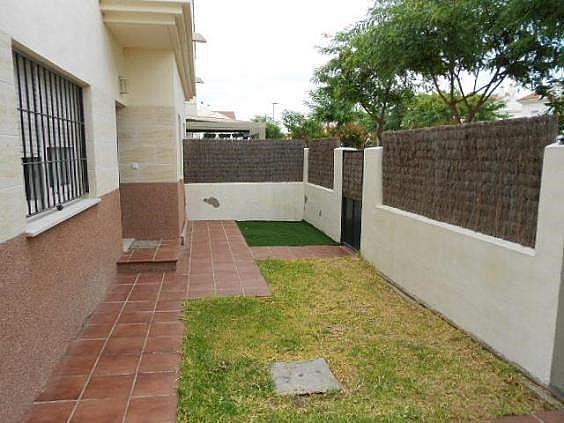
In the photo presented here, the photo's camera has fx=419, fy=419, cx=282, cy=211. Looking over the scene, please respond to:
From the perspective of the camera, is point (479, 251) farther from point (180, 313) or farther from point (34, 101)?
point (34, 101)

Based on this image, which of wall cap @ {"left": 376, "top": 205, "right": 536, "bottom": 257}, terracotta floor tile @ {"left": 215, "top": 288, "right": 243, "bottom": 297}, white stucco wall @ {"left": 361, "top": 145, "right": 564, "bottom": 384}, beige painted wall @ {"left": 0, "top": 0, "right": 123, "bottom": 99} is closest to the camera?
beige painted wall @ {"left": 0, "top": 0, "right": 123, "bottom": 99}

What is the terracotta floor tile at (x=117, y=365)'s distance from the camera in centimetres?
348

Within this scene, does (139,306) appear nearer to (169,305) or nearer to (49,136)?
(169,305)

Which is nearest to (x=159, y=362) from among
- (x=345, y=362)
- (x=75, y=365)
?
(x=75, y=365)

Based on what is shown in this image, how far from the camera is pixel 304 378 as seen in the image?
3.45 metres

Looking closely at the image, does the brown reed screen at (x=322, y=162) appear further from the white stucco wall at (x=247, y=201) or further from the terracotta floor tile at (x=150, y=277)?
the terracotta floor tile at (x=150, y=277)

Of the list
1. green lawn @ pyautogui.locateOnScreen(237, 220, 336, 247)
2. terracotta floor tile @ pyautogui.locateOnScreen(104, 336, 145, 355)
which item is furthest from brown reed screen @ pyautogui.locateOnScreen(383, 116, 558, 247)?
terracotta floor tile @ pyautogui.locateOnScreen(104, 336, 145, 355)

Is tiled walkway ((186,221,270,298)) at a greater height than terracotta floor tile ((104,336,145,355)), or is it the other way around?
terracotta floor tile ((104,336,145,355))

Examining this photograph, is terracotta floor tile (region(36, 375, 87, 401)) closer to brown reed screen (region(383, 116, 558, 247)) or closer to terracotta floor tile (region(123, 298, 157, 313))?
terracotta floor tile (region(123, 298, 157, 313))

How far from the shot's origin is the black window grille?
347cm

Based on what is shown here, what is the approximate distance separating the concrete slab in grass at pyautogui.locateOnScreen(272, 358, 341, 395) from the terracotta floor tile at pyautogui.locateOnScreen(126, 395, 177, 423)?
804 millimetres

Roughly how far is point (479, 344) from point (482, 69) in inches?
305

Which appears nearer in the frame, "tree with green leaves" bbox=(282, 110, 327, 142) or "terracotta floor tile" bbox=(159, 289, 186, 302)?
"terracotta floor tile" bbox=(159, 289, 186, 302)

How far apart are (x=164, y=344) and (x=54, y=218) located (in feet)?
5.03
